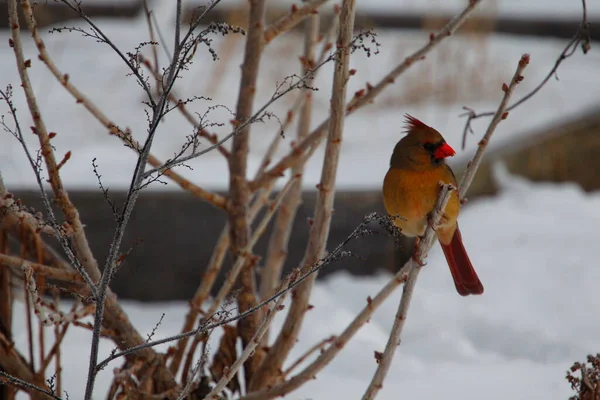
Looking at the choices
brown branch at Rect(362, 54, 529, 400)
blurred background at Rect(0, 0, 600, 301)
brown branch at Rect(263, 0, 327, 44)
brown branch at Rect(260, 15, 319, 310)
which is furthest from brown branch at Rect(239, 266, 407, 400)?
blurred background at Rect(0, 0, 600, 301)

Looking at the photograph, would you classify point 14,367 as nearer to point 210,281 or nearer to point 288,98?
point 210,281

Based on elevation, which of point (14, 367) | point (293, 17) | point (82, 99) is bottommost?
point (14, 367)

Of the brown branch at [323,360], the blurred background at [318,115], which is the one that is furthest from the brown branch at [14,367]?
the blurred background at [318,115]

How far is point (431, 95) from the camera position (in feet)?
17.5

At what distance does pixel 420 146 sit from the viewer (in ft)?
5.25

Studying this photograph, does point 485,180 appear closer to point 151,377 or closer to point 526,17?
point 151,377

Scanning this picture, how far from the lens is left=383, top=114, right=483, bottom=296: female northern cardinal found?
1585 millimetres

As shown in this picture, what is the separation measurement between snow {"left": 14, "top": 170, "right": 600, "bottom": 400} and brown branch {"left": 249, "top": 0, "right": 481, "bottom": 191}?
81 cm

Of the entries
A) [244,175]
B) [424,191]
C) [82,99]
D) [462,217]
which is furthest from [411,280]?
[462,217]

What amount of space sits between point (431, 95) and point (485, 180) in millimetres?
1145

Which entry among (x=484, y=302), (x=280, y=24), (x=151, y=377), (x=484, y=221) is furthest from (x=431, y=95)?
(x=151, y=377)

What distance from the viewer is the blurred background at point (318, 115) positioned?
367 centimetres

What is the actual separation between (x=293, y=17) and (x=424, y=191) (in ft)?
1.72

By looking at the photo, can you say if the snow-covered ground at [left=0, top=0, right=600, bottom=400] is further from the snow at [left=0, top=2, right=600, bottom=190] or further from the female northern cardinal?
the female northern cardinal
